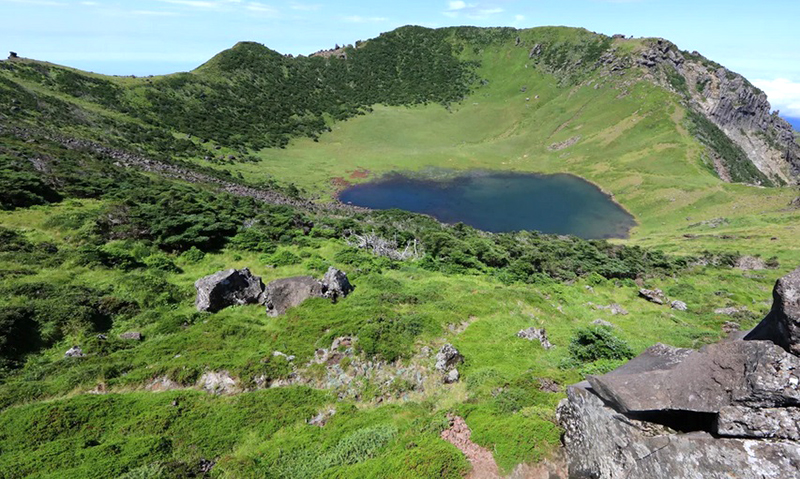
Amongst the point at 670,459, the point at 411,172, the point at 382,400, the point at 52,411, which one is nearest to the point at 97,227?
the point at 52,411

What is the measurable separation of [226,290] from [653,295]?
98.2ft

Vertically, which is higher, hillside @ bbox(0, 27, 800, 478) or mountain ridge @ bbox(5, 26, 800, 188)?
mountain ridge @ bbox(5, 26, 800, 188)

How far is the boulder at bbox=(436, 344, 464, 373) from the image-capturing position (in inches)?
602

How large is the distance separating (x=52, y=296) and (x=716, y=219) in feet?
264

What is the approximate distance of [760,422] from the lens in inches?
285

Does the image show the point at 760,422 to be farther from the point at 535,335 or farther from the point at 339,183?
the point at 339,183

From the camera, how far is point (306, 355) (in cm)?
1555

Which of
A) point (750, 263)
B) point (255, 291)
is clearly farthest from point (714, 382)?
point (750, 263)

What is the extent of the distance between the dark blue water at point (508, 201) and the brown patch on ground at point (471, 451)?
54.2 meters

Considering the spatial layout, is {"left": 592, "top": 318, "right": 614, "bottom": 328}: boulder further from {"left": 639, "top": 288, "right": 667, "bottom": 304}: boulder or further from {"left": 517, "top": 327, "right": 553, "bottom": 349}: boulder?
{"left": 639, "top": 288, "right": 667, "bottom": 304}: boulder

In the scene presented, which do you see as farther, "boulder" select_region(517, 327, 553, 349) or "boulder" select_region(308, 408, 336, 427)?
"boulder" select_region(517, 327, 553, 349)

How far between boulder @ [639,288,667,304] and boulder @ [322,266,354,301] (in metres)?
22.9

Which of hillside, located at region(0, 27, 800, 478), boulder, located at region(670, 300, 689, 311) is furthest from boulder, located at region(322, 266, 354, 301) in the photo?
boulder, located at region(670, 300, 689, 311)

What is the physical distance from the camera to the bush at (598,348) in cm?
1602
